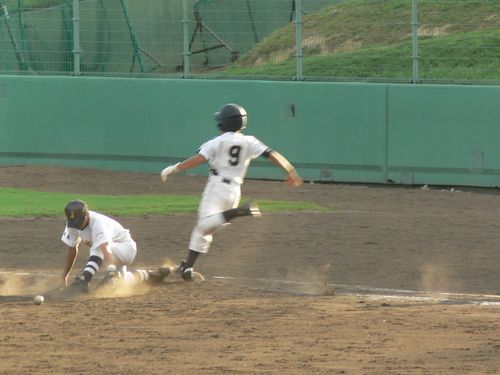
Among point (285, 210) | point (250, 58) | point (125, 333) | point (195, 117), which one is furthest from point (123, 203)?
point (125, 333)

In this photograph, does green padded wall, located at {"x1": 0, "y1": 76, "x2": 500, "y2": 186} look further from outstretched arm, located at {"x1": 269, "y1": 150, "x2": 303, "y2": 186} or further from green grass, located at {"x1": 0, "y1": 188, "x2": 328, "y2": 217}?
outstretched arm, located at {"x1": 269, "y1": 150, "x2": 303, "y2": 186}

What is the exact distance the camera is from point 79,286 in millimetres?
10578

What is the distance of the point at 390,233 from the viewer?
49.1ft

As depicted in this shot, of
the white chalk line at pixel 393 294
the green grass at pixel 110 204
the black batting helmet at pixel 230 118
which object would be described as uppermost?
the black batting helmet at pixel 230 118

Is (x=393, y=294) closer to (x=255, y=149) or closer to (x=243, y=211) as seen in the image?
(x=243, y=211)

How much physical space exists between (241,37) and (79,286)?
12571mm

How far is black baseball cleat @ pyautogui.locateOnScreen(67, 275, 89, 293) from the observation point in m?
10.6

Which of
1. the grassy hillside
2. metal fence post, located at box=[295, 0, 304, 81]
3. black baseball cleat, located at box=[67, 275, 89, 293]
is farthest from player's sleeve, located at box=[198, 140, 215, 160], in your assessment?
metal fence post, located at box=[295, 0, 304, 81]

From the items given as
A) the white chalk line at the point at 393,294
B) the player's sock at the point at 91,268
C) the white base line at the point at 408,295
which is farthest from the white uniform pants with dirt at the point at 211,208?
the player's sock at the point at 91,268

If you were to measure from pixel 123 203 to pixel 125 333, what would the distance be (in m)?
9.05

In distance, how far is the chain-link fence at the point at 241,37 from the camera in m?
21.1

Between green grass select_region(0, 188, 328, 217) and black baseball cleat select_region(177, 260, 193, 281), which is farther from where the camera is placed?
green grass select_region(0, 188, 328, 217)

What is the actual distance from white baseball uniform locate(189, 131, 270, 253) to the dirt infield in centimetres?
53

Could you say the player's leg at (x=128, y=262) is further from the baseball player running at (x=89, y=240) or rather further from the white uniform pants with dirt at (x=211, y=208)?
the white uniform pants with dirt at (x=211, y=208)
